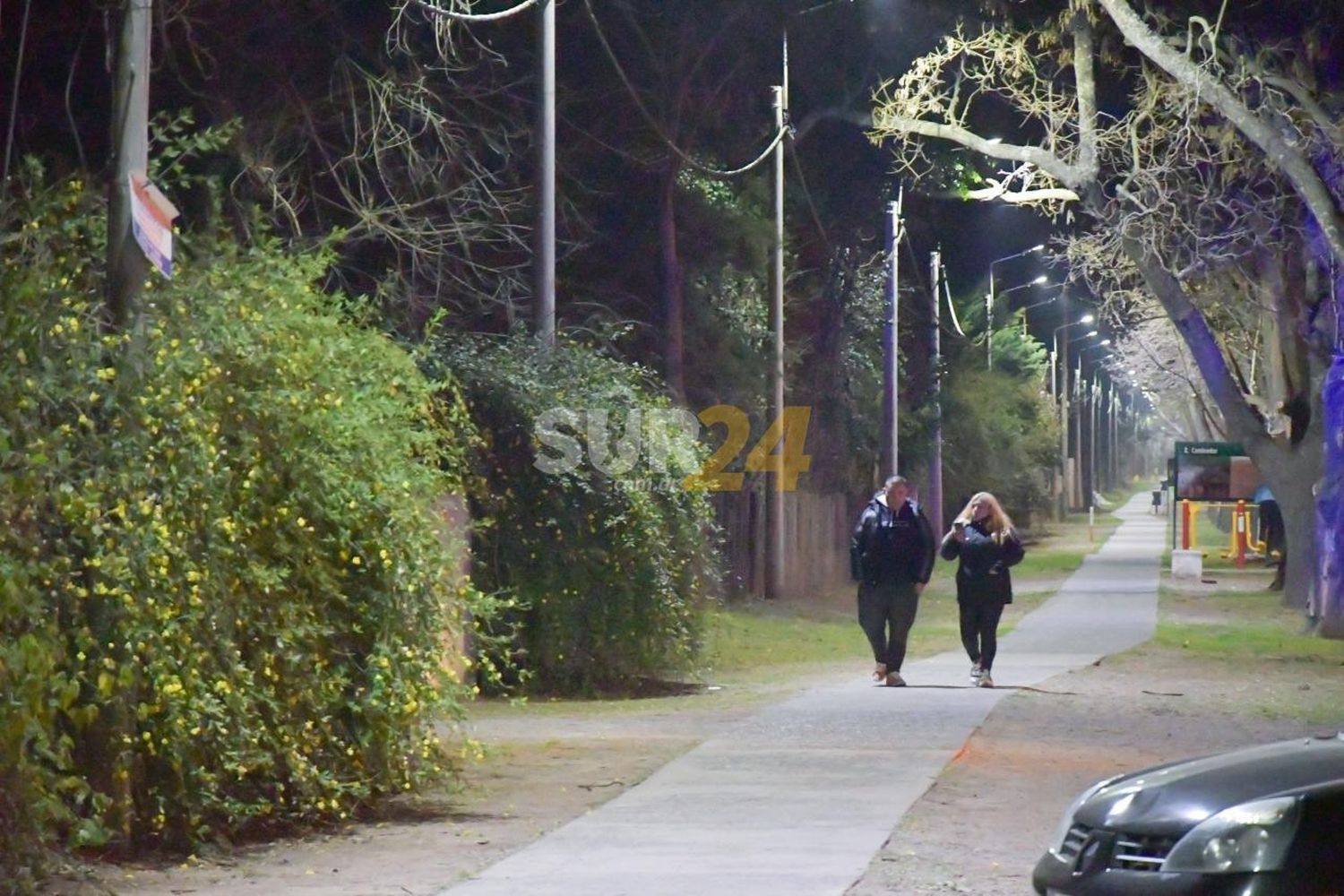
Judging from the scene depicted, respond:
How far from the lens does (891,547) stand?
16.3 m

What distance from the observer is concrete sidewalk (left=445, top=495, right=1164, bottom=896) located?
8.43m

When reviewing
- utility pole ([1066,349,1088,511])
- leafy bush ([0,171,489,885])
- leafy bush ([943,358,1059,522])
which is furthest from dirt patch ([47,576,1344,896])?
utility pole ([1066,349,1088,511])

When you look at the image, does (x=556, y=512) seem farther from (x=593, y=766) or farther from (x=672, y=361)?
(x=672, y=361)

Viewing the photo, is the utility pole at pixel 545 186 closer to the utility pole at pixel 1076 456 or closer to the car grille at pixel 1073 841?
the car grille at pixel 1073 841

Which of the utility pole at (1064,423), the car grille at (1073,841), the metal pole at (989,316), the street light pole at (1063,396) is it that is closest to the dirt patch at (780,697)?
the car grille at (1073,841)

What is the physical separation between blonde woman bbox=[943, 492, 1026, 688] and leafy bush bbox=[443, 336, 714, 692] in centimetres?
241

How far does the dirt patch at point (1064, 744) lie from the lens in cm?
897

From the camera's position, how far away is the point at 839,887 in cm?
821

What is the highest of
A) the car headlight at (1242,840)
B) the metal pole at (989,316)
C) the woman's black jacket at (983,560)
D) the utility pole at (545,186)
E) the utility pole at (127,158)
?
the metal pole at (989,316)

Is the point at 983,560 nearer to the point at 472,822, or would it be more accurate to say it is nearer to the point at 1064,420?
the point at 472,822

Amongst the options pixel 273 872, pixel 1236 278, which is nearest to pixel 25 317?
pixel 273 872

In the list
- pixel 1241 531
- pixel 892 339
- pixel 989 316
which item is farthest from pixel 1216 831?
pixel 1241 531

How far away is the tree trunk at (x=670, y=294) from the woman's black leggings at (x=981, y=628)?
11.0 m

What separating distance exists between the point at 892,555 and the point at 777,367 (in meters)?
13.3
